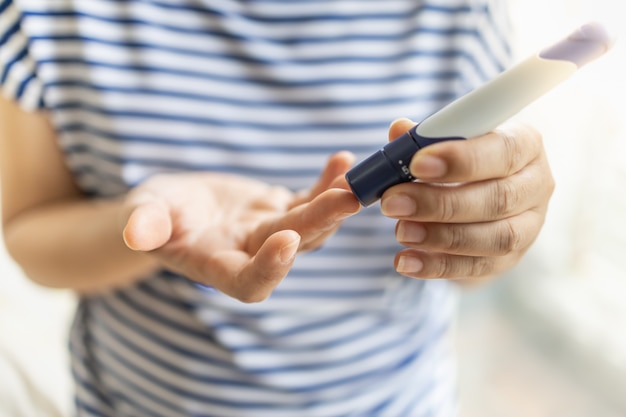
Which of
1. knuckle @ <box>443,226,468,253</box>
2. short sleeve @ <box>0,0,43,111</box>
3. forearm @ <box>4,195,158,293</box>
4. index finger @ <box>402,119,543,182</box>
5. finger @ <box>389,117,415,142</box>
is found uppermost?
short sleeve @ <box>0,0,43,111</box>

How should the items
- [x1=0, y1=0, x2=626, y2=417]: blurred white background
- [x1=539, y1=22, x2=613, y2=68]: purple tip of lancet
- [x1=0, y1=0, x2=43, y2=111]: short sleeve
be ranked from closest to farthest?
[x1=539, y1=22, x2=613, y2=68]: purple tip of lancet
[x1=0, y1=0, x2=43, y2=111]: short sleeve
[x1=0, y1=0, x2=626, y2=417]: blurred white background

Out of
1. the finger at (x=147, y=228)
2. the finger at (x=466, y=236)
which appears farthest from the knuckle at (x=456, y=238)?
the finger at (x=147, y=228)

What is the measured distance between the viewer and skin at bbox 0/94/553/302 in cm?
28

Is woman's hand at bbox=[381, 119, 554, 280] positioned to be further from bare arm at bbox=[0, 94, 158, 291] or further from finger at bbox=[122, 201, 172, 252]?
bare arm at bbox=[0, 94, 158, 291]

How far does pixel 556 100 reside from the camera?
75 cm

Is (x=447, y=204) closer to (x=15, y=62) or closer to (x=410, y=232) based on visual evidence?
(x=410, y=232)

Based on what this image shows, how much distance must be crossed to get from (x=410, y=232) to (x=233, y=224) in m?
0.13

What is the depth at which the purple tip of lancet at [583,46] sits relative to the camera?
247mm

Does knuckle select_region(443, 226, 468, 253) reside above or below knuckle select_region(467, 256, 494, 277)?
above

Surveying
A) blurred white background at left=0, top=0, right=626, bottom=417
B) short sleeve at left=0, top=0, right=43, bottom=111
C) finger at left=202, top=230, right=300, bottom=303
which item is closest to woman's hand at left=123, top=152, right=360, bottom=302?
finger at left=202, top=230, right=300, bottom=303

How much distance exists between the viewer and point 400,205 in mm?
282

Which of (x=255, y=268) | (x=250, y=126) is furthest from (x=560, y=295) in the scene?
(x=255, y=268)

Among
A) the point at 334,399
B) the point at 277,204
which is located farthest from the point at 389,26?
the point at 334,399

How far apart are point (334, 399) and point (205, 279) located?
0.71 feet
